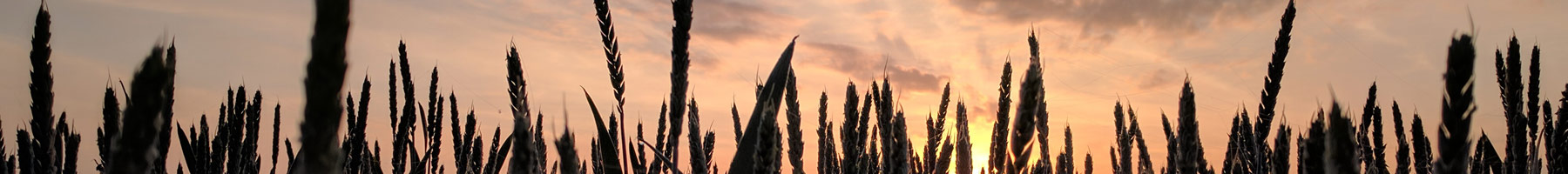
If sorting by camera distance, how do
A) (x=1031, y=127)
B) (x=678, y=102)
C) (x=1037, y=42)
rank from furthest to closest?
(x=1037, y=42)
(x=1031, y=127)
(x=678, y=102)

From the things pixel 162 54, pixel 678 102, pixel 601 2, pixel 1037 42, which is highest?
pixel 1037 42

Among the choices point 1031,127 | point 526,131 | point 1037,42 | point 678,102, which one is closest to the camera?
point 526,131

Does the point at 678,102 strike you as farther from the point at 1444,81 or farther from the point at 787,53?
the point at 1444,81

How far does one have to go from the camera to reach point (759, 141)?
1.35 m

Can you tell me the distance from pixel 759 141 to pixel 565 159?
267 millimetres

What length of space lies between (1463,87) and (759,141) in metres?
0.73

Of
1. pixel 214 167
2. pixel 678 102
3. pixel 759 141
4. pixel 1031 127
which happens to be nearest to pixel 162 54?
pixel 678 102

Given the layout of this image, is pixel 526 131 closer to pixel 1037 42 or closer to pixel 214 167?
pixel 1037 42

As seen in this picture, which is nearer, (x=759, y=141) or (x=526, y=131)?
(x=526, y=131)

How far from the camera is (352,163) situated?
256 cm

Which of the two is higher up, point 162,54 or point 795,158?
point 795,158

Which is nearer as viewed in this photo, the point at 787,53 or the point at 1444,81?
the point at 1444,81

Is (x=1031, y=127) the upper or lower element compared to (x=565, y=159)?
upper

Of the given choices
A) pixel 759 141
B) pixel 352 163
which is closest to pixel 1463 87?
pixel 759 141
